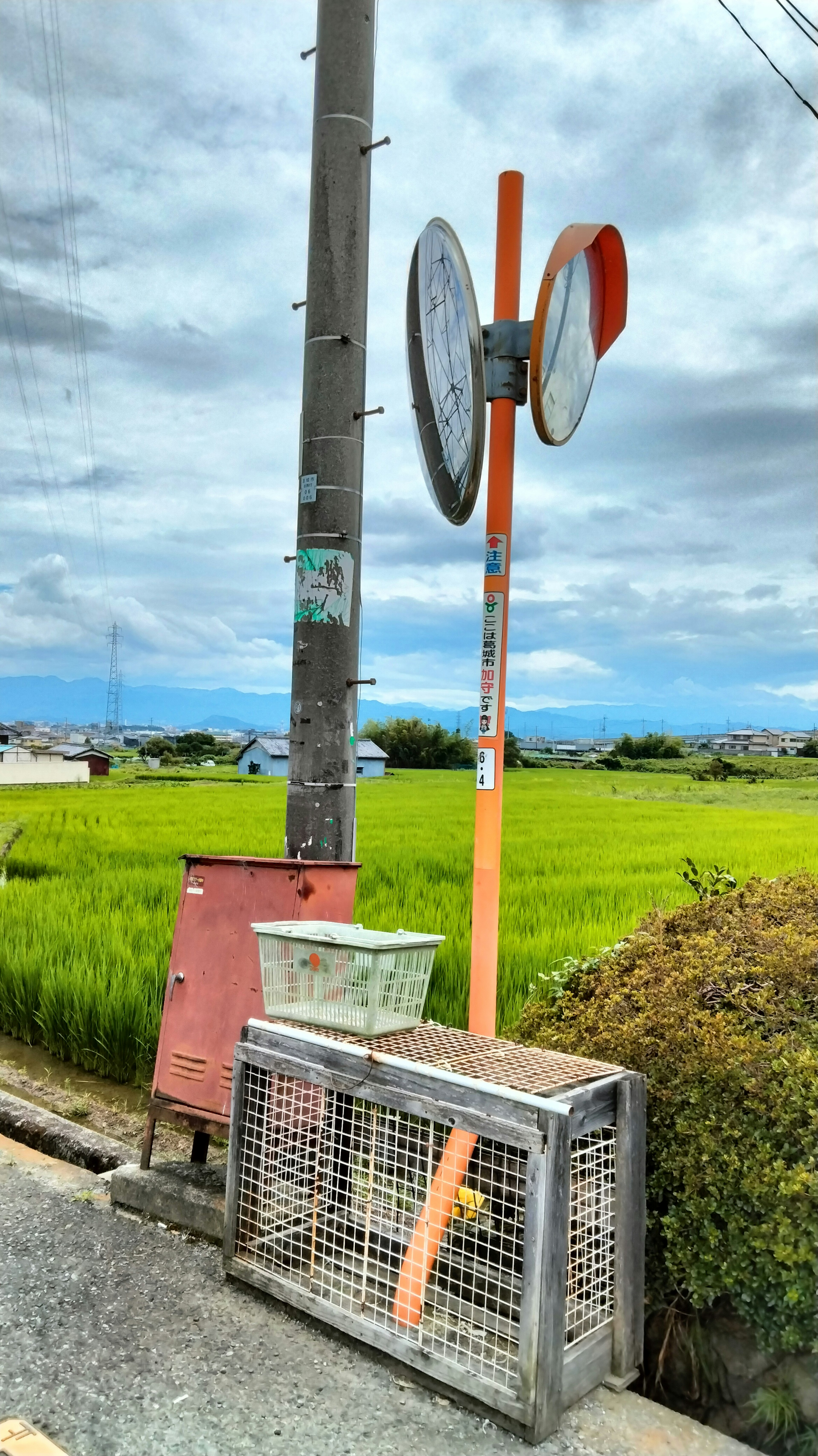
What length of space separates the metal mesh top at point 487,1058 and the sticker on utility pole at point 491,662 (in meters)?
0.73

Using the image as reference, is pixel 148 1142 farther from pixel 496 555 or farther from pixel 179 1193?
pixel 496 555

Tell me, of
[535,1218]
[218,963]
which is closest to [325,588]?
[218,963]

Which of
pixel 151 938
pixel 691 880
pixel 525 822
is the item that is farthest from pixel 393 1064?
pixel 525 822

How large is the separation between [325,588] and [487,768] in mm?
1105

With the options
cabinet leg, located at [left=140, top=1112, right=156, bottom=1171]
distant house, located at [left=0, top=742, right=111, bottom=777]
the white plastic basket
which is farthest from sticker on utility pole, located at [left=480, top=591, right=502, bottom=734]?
distant house, located at [left=0, top=742, right=111, bottom=777]

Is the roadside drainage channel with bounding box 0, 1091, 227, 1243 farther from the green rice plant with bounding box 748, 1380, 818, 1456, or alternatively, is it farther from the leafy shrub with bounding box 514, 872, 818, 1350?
the green rice plant with bounding box 748, 1380, 818, 1456

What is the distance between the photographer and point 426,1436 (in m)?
2.04

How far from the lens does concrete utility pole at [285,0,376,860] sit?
3.48 meters

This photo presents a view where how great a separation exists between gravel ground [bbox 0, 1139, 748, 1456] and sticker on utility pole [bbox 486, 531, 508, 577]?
1978 mm

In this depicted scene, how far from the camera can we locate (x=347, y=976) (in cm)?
254

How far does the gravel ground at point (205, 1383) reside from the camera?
6.66 feet

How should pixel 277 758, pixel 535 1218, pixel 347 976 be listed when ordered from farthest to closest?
pixel 277 758
pixel 347 976
pixel 535 1218

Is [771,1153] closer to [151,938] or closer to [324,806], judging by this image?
[324,806]

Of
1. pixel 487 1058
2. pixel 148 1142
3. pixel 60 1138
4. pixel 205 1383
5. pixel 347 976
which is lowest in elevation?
pixel 60 1138
